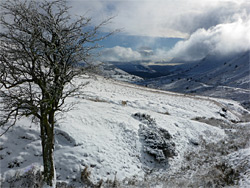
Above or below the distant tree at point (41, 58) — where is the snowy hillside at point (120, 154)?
below

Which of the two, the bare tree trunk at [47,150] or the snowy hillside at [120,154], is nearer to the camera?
the bare tree trunk at [47,150]

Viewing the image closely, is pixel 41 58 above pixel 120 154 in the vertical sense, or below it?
above

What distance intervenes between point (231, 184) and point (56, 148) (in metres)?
9.11

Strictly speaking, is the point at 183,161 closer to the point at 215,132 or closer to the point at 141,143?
the point at 141,143

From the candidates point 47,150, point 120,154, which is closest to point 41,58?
point 47,150

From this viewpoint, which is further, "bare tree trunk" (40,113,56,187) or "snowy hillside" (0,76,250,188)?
"snowy hillside" (0,76,250,188)

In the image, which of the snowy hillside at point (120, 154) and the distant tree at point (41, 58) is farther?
the snowy hillside at point (120, 154)

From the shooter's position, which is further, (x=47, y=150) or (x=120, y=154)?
(x=120, y=154)

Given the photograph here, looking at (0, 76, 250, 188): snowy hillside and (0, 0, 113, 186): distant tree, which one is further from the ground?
(0, 0, 113, 186): distant tree

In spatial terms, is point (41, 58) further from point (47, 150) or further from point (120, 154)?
point (120, 154)

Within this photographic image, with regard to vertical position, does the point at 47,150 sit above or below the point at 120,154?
above

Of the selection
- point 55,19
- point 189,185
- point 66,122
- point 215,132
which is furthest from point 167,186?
point 215,132

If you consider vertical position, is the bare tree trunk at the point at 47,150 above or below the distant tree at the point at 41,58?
below

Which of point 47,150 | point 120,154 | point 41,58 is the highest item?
point 41,58
